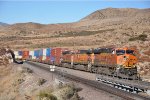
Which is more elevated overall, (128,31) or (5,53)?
(128,31)

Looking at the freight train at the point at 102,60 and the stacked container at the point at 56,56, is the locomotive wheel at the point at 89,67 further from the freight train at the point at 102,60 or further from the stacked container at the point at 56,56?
the stacked container at the point at 56,56

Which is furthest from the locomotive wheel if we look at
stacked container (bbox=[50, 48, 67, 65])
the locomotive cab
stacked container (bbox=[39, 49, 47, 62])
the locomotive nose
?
stacked container (bbox=[39, 49, 47, 62])

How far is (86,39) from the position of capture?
132m

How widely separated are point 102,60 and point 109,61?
2.70 m

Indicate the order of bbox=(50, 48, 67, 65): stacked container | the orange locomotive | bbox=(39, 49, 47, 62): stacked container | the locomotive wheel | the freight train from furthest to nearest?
bbox=(39, 49, 47, 62): stacked container < bbox=(50, 48, 67, 65): stacked container < the locomotive wheel < the freight train < the orange locomotive

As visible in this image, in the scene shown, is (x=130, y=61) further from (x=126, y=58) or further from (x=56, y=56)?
(x=56, y=56)

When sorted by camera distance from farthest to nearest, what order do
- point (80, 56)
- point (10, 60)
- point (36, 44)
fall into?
point (36, 44) < point (10, 60) < point (80, 56)

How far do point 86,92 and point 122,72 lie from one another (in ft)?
30.5

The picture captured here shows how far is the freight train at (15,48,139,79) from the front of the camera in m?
34.9

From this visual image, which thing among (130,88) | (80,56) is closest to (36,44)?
(80,56)

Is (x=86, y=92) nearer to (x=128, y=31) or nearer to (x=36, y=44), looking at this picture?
(x=128, y=31)

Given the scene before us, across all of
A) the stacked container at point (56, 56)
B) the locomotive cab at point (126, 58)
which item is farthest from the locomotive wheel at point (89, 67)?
the stacked container at point (56, 56)

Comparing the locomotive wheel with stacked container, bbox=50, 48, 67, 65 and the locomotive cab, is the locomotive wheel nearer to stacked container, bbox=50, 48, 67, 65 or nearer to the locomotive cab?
the locomotive cab

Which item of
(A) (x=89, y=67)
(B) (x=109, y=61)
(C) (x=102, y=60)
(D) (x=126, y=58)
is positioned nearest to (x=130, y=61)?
(D) (x=126, y=58)
